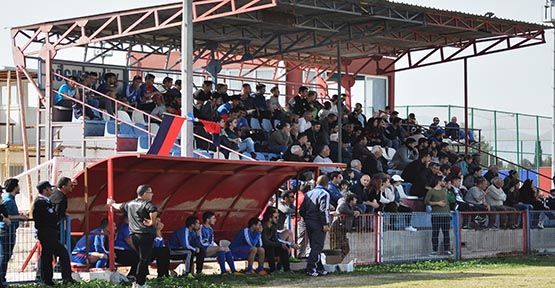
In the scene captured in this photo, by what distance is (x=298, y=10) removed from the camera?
28.5 metres

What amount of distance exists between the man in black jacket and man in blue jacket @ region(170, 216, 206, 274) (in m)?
1.55

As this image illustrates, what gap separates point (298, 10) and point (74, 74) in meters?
6.09

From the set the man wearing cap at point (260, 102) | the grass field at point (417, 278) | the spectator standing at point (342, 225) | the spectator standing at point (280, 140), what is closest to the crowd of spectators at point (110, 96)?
the man wearing cap at point (260, 102)

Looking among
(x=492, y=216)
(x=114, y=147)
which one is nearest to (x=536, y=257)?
(x=492, y=216)

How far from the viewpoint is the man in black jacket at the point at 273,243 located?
2214cm

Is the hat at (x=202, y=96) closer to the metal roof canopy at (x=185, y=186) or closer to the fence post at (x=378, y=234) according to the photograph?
the metal roof canopy at (x=185, y=186)

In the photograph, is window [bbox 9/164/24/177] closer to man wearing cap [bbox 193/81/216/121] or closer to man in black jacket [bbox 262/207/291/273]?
man wearing cap [bbox 193/81/216/121]

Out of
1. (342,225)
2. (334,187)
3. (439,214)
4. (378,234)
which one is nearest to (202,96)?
(334,187)

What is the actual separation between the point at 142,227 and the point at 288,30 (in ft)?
44.8

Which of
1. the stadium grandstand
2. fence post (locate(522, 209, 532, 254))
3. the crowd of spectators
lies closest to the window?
the stadium grandstand

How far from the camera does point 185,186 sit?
21844 millimetres

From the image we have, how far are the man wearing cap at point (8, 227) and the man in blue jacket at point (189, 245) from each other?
122 inches

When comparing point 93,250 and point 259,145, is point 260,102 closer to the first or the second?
point 259,145

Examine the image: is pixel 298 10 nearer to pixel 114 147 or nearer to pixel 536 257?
pixel 114 147
